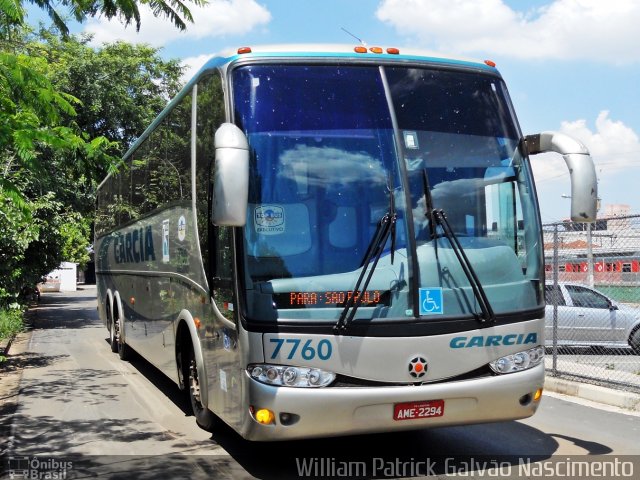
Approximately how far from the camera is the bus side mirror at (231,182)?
4645 mm

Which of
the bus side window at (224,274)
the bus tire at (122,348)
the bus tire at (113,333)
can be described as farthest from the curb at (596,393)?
the bus tire at (113,333)

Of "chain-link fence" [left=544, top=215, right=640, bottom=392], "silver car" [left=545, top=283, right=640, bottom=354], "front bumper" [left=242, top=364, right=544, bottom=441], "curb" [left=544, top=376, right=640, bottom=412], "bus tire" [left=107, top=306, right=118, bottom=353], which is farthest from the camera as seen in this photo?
"bus tire" [left=107, top=306, right=118, bottom=353]

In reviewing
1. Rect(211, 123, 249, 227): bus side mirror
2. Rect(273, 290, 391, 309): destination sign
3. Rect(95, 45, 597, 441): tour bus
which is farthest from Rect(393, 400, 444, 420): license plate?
Rect(211, 123, 249, 227): bus side mirror

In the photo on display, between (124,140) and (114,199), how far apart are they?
36.6 ft

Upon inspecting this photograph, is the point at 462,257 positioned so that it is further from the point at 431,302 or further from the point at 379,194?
the point at 379,194

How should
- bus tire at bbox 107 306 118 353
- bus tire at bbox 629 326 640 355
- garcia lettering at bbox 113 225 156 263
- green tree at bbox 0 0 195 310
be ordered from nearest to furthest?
green tree at bbox 0 0 195 310, garcia lettering at bbox 113 225 156 263, bus tire at bbox 629 326 640 355, bus tire at bbox 107 306 118 353

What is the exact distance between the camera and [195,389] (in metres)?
7.03

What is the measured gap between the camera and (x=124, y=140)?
23.2 m

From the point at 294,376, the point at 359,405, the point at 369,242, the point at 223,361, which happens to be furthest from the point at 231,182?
the point at 359,405

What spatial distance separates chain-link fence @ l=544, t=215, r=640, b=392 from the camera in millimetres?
9523

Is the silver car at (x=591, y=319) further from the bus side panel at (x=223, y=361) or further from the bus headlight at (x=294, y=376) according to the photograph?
the bus headlight at (x=294, y=376)

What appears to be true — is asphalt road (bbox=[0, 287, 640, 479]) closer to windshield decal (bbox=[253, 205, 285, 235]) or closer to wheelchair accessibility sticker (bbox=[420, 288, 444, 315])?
wheelchair accessibility sticker (bbox=[420, 288, 444, 315])

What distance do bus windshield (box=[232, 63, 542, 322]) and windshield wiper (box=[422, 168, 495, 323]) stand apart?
0.09 ft

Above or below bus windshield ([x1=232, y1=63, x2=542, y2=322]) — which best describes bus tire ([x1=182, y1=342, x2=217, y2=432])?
below
